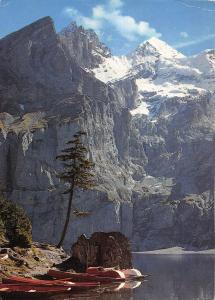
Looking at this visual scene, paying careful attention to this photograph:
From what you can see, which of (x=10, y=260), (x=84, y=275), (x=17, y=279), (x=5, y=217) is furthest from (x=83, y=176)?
(x=17, y=279)

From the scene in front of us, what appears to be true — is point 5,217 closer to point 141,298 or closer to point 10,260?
point 10,260

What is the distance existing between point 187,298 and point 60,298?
832 centimetres

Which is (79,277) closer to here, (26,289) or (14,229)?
(26,289)

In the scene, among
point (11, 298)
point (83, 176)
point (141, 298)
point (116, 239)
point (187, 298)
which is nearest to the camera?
point (11, 298)

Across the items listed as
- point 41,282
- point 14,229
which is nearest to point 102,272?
point 41,282

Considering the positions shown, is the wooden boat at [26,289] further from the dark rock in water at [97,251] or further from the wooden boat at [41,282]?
the dark rock in water at [97,251]

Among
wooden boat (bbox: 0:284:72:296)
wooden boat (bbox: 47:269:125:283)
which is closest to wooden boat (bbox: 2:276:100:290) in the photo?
wooden boat (bbox: 0:284:72:296)

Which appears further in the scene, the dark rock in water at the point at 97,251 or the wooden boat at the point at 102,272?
the dark rock in water at the point at 97,251

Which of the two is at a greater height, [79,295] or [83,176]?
[83,176]

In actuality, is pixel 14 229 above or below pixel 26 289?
above

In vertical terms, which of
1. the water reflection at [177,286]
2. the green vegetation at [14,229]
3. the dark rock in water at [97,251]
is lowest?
the water reflection at [177,286]

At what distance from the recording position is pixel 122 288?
97.3 ft

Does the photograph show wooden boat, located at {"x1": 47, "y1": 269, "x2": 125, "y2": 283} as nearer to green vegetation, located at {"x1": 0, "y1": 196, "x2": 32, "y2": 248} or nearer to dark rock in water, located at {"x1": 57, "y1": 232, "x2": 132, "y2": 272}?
dark rock in water, located at {"x1": 57, "y1": 232, "x2": 132, "y2": 272}

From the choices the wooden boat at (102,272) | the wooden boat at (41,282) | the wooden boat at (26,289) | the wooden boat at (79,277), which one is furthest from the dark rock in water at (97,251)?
the wooden boat at (26,289)
